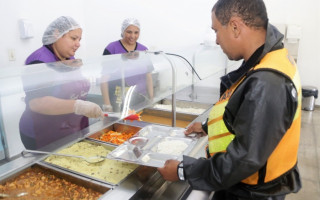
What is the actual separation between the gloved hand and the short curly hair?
0.73 m

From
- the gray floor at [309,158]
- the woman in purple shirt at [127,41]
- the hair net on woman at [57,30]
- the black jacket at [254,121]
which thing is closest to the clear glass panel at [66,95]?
the hair net on woman at [57,30]

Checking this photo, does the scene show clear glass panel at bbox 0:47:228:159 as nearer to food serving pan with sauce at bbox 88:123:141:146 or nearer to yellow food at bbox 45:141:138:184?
yellow food at bbox 45:141:138:184

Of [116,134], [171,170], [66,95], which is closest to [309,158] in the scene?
[116,134]

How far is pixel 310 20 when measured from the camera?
3.84m

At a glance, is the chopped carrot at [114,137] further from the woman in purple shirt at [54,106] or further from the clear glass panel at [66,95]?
the woman in purple shirt at [54,106]

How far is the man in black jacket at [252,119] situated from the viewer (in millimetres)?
760

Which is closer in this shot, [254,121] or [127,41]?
[254,121]

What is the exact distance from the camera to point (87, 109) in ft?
3.94

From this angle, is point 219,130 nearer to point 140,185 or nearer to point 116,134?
point 140,185

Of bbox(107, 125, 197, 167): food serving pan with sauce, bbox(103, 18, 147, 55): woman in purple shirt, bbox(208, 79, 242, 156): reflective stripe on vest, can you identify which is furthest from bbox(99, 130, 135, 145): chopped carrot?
bbox(103, 18, 147, 55): woman in purple shirt

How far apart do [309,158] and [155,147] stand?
7.68 ft

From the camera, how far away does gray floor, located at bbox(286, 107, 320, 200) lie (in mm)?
2336

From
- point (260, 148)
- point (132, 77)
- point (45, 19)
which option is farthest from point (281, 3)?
point (260, 148)

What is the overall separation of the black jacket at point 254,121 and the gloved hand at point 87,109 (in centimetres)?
59
